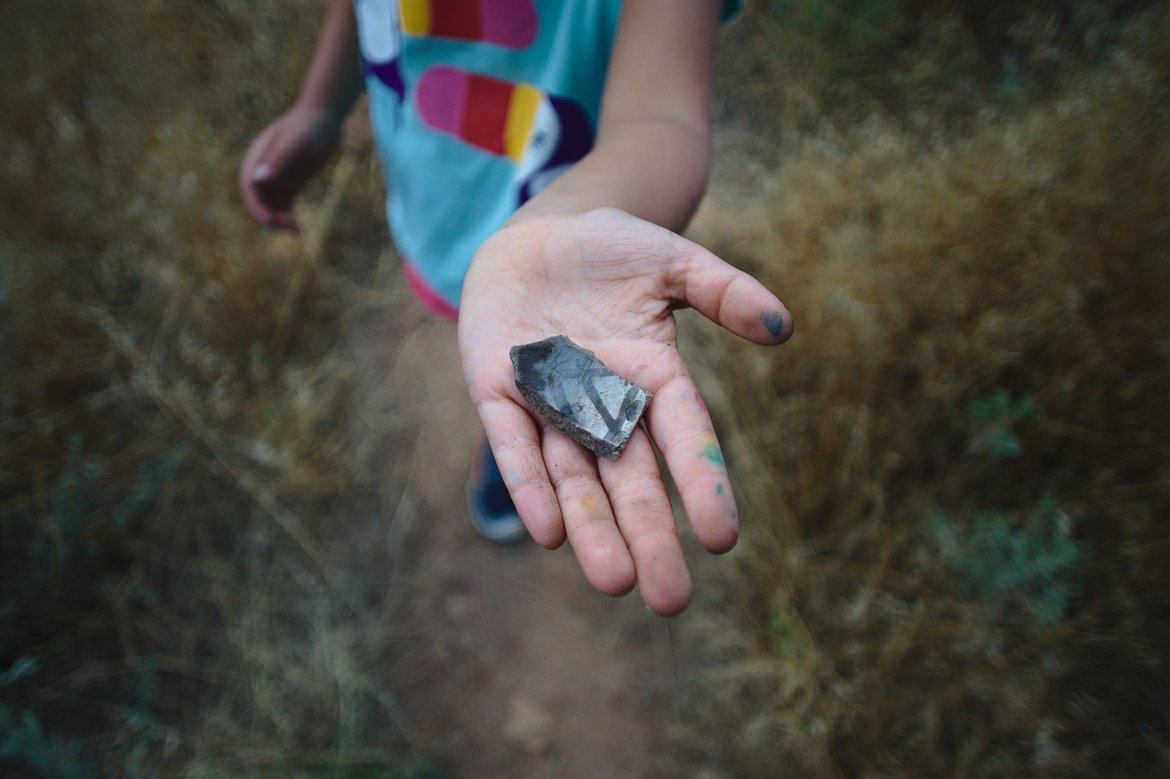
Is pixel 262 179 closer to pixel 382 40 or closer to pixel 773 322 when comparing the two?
pixel 382 40

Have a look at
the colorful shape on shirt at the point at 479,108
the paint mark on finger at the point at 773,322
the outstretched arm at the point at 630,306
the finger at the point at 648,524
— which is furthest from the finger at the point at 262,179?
the paint mark on finger at the point at 773,322

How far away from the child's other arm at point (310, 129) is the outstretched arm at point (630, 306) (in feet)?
2.98

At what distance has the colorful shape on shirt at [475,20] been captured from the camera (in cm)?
154

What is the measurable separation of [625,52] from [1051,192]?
5.20ft

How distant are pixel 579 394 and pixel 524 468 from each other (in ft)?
0.73

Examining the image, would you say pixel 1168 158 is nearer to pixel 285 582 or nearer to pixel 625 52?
pixel 625 52

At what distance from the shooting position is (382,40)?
1666 millimetres

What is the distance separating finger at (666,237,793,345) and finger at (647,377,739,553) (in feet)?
0.52

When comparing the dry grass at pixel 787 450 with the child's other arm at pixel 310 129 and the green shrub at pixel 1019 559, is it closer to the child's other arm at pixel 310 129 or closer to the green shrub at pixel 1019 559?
the green shrub at pixel 1019 559

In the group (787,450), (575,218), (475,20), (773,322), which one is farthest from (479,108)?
(787,450)

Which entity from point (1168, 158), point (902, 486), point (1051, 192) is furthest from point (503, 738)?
point (1168, 158)

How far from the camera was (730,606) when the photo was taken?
2.23 m

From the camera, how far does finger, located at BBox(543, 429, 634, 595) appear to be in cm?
113

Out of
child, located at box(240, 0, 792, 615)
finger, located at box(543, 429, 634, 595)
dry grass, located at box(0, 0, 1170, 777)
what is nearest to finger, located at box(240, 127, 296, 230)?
child, located at box(240, 0, 792, 615)
